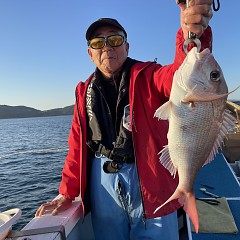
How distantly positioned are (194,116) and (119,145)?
91cm

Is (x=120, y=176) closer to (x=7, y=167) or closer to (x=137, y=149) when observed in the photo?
(x=137, y=149)

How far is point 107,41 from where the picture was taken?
2.69m

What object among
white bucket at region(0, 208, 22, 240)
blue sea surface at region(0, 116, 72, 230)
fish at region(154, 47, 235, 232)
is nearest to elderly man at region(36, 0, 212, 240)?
fish at region(154, 47, 235, 232)

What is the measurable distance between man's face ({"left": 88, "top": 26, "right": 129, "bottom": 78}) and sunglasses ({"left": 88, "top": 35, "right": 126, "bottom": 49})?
0.03m

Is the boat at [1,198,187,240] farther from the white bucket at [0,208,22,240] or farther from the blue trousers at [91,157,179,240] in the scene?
the blue trousers at [91,157,179,240]

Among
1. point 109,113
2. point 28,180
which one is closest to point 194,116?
point 109,113

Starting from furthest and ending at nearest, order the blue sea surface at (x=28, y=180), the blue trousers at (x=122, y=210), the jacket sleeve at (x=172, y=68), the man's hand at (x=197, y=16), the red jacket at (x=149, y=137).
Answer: the blue sea surface at (x=28, y=180) → the blue trousers at (x=122, y=210) → the red jacket at (x=149, y=137) → the jacket sleeve at (x=172, y=68) → the man's hand at (x=197, y=16)

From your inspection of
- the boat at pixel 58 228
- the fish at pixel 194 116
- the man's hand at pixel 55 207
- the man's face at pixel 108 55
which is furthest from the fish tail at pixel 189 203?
the man's hand at pixel 55 207

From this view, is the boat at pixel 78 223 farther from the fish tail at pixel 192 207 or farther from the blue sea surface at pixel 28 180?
the blue sea surface at pixel 28 180

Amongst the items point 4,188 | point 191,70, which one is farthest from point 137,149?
point 4,188

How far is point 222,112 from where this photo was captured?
1.92 metres

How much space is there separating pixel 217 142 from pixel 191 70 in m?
0.56

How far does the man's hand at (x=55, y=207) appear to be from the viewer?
312 cm

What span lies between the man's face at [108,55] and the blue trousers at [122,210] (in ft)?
2.85
